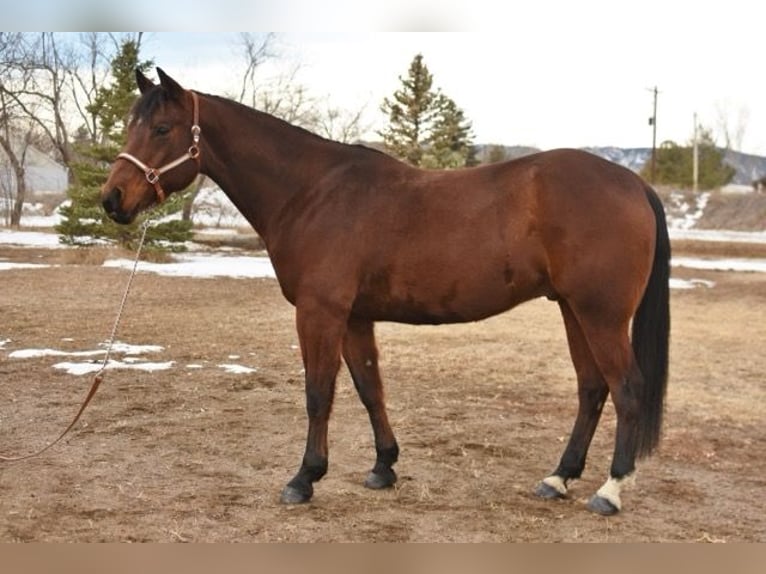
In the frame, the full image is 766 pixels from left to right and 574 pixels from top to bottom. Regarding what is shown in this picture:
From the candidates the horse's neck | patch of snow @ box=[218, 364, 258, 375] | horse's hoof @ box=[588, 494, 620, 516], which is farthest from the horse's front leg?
patch of snow @ box=[218, 364, 258, 375]

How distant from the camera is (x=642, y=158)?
11453mm

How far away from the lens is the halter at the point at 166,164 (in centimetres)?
290

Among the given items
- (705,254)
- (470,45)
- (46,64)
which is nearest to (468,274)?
(470,45)

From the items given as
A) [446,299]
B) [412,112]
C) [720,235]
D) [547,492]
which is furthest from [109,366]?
[720,235]

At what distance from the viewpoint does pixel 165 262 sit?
1020cm

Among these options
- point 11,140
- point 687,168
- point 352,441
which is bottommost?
point 352,441

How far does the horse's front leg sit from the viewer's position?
2.94 m

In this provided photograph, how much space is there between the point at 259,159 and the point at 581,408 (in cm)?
191

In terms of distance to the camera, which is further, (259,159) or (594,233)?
(259,159)

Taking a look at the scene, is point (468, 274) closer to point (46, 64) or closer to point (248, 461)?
point (248, 461)

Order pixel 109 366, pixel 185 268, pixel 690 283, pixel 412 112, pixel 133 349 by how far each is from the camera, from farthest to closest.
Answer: pixel 690 283 → pixel 412 112 → pixel 185 268 → pixel 133 349 → pixel 109 366

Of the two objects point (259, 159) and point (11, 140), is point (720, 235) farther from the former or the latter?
point (259, 159)

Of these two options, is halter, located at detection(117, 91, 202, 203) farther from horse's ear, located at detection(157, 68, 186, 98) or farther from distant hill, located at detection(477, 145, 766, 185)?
distant hill, located at detection(477, 145, 766, 185)

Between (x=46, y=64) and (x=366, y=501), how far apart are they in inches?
226
